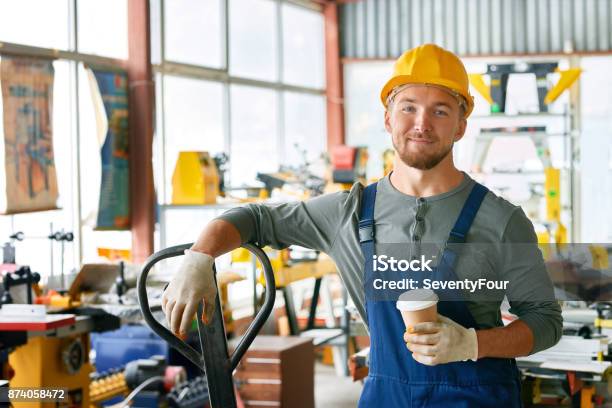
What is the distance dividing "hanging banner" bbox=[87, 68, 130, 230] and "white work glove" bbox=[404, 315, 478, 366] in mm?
4495

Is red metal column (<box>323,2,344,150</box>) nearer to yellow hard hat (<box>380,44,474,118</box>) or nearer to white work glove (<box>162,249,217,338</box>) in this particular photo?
yellow hard hat (<box>380,44,474,118</box>)

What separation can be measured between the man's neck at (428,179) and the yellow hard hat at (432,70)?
0.55 feet

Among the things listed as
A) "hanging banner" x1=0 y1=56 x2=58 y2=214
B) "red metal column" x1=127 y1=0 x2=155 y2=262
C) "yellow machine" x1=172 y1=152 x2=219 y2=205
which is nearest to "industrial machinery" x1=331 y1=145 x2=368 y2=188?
"yellow machine" x1=172 y1=152 x2=219 y2=205

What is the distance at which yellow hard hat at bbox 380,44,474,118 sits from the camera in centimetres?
187

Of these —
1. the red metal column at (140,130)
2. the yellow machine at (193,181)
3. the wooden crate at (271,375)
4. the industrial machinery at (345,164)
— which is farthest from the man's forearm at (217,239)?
the industrial machinery at (345,164)

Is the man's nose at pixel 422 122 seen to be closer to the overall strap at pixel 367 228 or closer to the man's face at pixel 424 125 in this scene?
the man's face at pixel 424 125

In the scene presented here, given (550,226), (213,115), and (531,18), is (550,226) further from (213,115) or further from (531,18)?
(531,18)

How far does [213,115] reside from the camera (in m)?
7.36

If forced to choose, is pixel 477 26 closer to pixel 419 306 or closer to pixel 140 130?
pixel 140 130

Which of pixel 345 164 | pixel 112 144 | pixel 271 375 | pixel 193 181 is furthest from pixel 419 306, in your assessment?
pixel 345 164

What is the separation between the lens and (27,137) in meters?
5.06

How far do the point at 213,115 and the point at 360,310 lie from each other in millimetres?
5505

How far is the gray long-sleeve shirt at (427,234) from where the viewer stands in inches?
69.9

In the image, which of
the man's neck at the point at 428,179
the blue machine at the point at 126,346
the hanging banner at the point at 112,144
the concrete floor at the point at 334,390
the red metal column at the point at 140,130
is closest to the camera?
the man's neck at the point at 428,179
